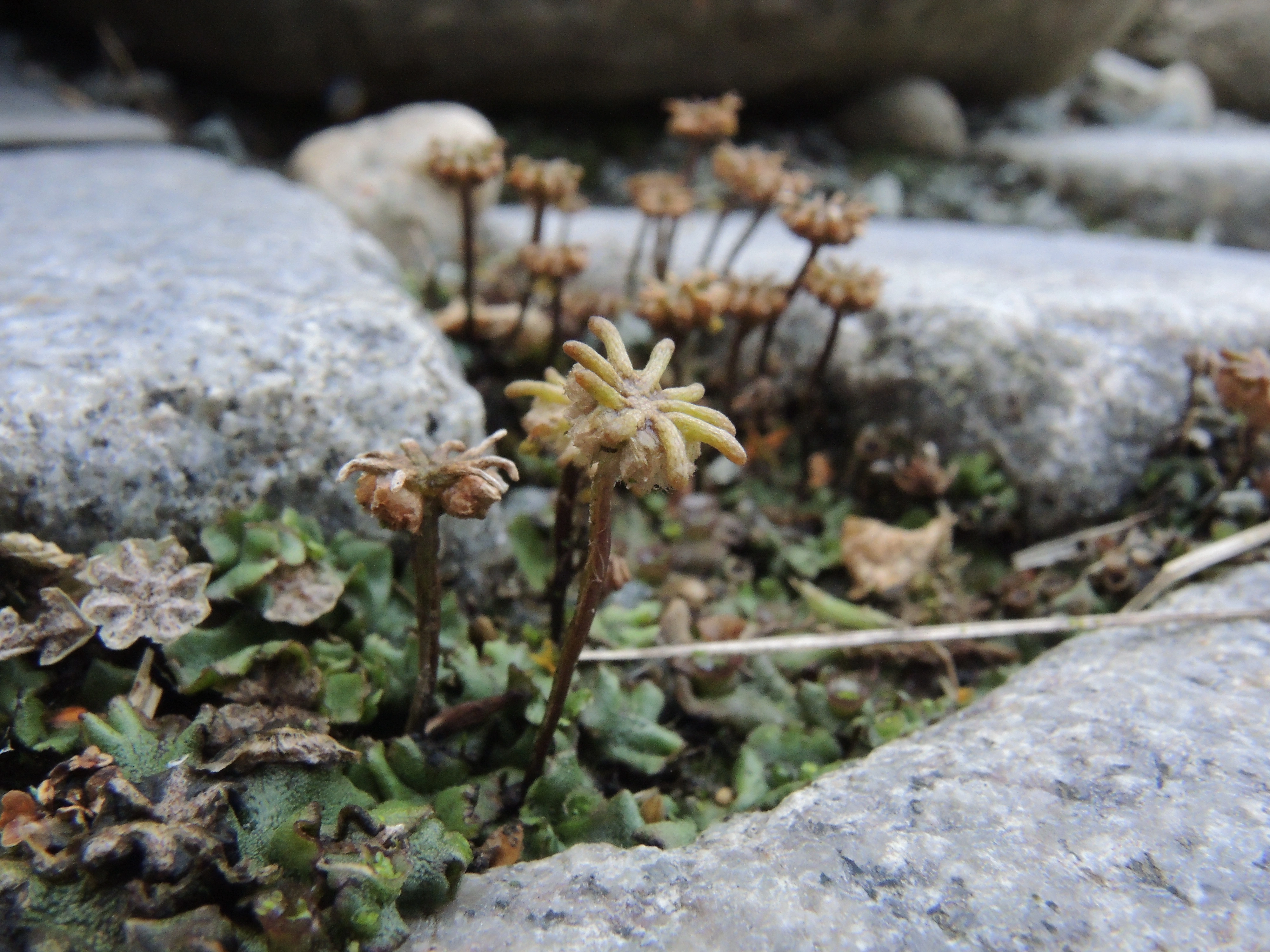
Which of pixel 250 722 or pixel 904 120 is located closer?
pixel 250 722

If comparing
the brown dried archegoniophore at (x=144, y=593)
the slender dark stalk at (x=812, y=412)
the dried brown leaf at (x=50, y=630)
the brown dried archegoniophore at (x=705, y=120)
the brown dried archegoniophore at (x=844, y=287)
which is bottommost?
the dried brown leaf at (x=50, y=630)

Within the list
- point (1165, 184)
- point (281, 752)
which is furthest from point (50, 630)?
point (1165, 184)

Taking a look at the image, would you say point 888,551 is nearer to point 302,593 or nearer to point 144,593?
point 302,593

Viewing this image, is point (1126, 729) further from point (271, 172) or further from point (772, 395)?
point (271, 172)

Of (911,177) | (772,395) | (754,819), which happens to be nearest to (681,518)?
(772,395)

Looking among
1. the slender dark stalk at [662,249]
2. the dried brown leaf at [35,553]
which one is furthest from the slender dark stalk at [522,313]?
the dried brown leaf at [35,553]

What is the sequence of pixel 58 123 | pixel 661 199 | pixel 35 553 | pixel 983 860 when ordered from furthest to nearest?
pixel 58 123 → pixel 661 199 → pixel 35 553 → pixel 983 860

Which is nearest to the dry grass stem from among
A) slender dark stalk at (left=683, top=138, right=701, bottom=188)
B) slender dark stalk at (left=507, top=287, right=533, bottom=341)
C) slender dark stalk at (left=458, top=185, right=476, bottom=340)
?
slender dark stalk at (left=507, top=287, right=533, bottom=341)

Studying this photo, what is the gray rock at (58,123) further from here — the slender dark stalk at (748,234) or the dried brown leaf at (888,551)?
the dried brown leaf at (888,551)

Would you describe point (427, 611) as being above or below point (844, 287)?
below
